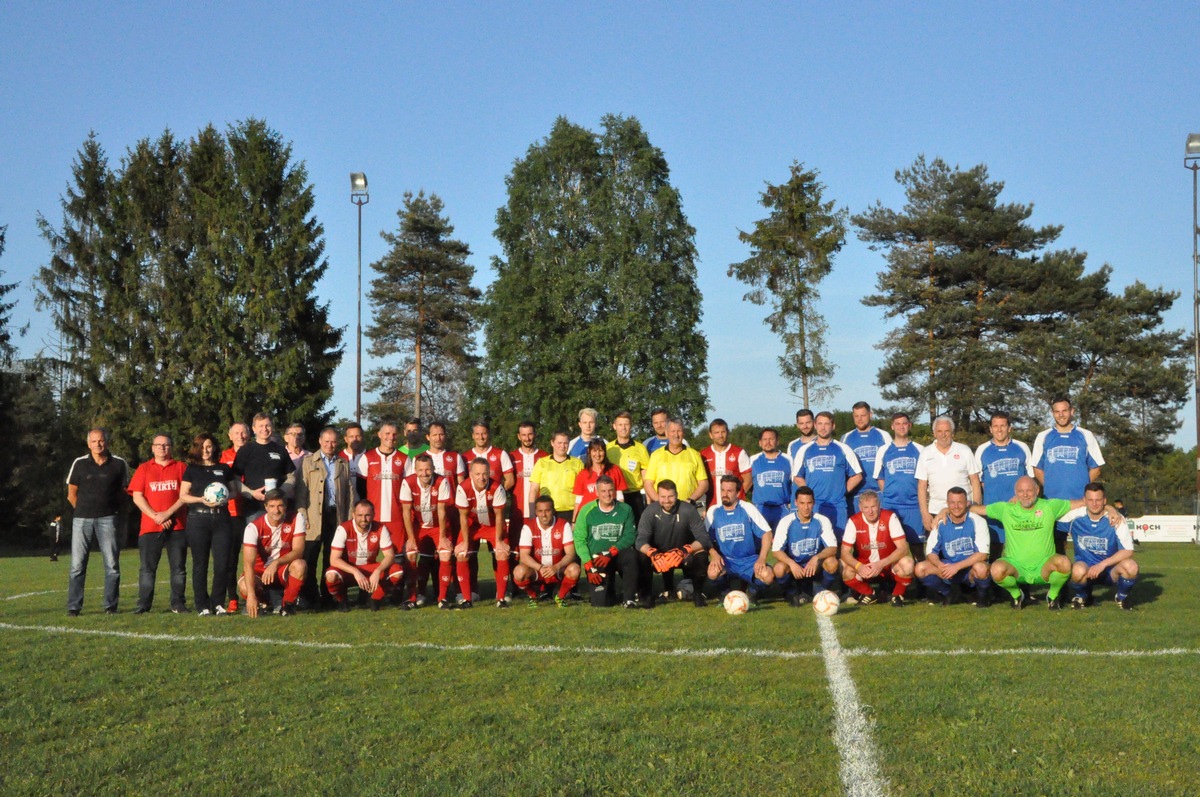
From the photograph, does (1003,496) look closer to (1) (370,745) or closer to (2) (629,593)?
(2) (629,593)

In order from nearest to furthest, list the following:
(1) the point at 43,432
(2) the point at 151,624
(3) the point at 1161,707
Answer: (3) the point at 1161,707
(2) the point at 151,624
(1) the point at 43,432

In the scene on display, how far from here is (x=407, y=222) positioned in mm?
45000

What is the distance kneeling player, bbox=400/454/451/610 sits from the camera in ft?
30.9

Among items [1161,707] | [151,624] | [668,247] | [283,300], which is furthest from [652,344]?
[1161,707]

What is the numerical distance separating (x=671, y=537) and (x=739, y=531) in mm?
673

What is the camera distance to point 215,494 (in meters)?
9.05

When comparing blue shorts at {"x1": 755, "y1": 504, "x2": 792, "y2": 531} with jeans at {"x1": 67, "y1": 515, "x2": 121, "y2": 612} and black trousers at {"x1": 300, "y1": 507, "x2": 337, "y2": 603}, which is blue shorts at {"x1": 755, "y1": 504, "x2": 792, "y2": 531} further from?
jeans at {"x1": 67, "y1": 515, "x2": 121, "y2": 612}

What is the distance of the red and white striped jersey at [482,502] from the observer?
9688 millimetres

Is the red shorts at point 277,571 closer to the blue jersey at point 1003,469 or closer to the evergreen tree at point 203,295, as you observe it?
the blue jersey at point 1003,469

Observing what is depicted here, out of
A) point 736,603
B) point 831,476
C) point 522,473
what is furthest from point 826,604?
point 522,473

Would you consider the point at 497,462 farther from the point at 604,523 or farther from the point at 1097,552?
the point at 1097,552

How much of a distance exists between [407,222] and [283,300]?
14041 mm

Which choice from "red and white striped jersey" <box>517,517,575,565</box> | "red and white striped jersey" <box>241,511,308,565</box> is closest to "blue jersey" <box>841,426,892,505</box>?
"red and white striped jersey" <box>517,517,575,565</box>

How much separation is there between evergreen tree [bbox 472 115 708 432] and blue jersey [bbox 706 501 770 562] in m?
22.9
